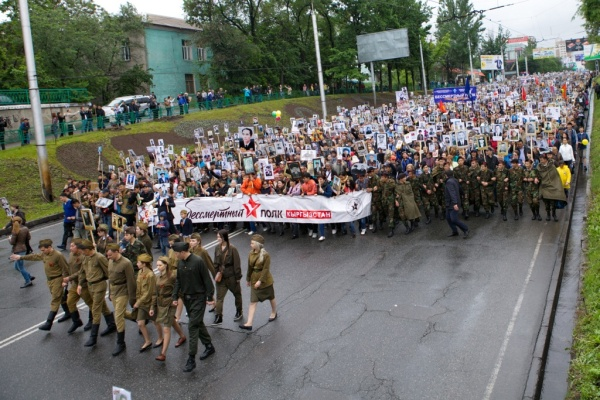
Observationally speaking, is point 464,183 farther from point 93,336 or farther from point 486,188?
point 93,336

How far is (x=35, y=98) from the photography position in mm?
22203

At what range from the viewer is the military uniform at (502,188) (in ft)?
49.9

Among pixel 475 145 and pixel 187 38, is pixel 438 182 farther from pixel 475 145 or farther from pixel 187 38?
pixel 187 38

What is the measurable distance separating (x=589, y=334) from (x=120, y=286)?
6.90 metres

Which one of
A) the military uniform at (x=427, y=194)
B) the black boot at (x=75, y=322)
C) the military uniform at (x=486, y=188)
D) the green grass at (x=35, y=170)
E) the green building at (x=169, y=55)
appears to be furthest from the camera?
the green building at (x=169, y=55)

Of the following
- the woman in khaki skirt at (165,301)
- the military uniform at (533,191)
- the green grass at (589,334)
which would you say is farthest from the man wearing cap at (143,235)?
the military uniform at (533,191)

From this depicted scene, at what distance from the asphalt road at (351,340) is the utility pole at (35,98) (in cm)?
1130

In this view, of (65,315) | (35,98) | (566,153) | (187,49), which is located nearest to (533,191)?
(566,153)

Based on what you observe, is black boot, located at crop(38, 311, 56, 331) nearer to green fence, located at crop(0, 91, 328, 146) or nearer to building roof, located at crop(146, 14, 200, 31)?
green fence, located at crop(0, 91, 328, 146)

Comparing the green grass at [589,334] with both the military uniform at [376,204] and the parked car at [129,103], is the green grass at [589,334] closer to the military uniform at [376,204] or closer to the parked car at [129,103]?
the military uniform at [376,204]

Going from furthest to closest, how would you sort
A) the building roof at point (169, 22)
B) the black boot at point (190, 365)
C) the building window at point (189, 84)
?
the building window at point (189, 84)
the building roof at point (169, 22)
the black boot at point (190, 365)

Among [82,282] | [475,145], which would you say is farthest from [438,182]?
[82,282]

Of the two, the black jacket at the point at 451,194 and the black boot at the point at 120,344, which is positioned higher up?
the black jacket at the point at 451,194

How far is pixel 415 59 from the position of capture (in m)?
67.8
